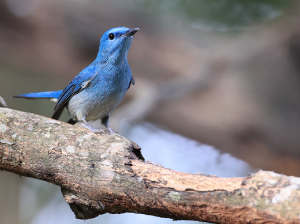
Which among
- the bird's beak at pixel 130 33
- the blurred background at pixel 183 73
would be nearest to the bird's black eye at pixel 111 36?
the bird's beak at pixel 130 33

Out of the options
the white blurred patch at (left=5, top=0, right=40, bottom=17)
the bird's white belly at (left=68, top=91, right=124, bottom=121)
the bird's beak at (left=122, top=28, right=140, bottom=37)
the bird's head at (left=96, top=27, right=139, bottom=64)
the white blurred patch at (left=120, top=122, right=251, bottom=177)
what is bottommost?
the bird's white belly at (left=68, top=91, right=124, bottom=121)

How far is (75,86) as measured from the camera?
2.65 meters

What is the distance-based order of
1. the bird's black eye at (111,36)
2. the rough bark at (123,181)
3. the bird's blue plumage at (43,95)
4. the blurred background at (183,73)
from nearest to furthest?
the rough bark at (123,181) → the bird's black eye at (111,36) → the bird's blue plumage at (43,95) → the blurred background at (183,73)

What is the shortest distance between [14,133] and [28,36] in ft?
6.13

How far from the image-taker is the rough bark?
1325 millimetres

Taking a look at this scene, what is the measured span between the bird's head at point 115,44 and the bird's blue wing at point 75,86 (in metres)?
0.18

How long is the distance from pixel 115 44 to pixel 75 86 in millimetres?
530

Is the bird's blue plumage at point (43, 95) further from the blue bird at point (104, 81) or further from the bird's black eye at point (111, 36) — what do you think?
the bird's black eye at point (111, 36)

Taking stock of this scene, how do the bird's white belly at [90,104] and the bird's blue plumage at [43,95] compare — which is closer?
the bird's white belly at [90,104]

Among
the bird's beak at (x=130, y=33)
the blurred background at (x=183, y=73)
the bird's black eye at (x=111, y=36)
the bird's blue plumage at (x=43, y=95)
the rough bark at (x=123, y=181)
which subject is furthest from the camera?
the blurred background at (x=183, y=73)

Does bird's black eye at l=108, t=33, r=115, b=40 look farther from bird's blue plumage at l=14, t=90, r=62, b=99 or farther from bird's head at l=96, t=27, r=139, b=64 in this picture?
bird's blue plumage at l=14, t=90, r=62, b=99

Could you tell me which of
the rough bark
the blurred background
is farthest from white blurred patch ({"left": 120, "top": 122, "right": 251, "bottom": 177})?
the rough bark

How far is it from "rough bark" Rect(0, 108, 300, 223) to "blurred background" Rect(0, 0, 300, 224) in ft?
5.31

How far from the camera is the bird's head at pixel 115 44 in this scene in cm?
252
